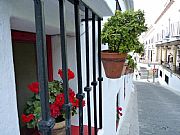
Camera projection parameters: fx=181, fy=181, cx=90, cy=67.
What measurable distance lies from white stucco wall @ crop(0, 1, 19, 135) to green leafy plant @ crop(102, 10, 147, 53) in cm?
157

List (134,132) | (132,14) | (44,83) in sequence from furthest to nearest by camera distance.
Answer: (134,132), (132,14), (44,83)

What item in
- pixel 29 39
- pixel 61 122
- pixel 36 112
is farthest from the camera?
pixel 29 39

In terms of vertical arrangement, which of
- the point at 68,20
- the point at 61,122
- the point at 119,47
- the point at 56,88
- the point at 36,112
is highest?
the point at 68,20

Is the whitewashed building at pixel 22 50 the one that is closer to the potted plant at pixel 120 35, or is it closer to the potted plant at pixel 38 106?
the potted plant at pixel 38 106

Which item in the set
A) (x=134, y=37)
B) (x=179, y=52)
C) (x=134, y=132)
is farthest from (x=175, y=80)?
(x=134, y=37)

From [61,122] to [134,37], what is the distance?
54.9 inches

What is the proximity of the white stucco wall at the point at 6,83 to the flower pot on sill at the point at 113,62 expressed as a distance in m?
1.57

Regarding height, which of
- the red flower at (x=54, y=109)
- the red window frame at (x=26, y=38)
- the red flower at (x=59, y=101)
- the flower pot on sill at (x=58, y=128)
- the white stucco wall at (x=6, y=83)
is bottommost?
the flower pot on sill at (x=58, y=128)

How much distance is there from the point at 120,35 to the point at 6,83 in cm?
166

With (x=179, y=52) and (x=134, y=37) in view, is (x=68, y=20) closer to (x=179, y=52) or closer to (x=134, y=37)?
(x=134, y=37)

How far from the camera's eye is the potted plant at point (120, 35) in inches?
87.0

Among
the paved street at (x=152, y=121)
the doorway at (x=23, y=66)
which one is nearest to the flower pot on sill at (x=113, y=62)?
the doorway at (x=23, y=66)

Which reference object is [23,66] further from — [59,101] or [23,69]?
[59,101]

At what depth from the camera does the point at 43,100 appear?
77 cm
